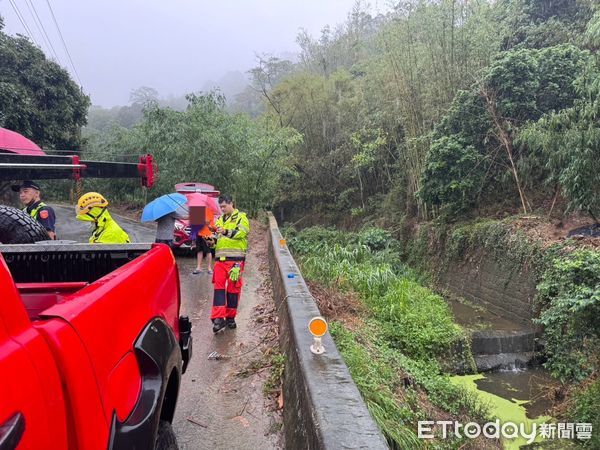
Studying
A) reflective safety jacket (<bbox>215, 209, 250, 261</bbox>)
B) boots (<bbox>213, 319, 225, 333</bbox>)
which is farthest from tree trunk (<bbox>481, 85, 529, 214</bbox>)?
boots (<bbox>213, 319, 225, 333</bbox>)

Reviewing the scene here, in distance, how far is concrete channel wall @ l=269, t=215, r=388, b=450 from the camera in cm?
227

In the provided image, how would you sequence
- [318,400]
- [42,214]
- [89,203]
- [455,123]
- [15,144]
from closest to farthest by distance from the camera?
[318,400], [89,203], [42,214], [15,144], [455,123]

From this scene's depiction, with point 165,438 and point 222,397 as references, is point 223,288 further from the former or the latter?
point 165,438

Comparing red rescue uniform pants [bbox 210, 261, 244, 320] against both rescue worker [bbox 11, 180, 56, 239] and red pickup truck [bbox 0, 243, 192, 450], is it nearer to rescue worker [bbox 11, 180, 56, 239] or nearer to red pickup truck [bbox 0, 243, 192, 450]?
rescue worker [bbox 11, 180, 56, 239]

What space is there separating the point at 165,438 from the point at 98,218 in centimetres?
282

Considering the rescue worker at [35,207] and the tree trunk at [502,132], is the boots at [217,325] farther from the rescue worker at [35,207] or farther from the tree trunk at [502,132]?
the tree trunk at [502,132]

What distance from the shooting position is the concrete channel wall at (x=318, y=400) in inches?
89.4

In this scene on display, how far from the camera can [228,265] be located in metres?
5.48

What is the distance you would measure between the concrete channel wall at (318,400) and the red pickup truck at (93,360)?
30.1 inches

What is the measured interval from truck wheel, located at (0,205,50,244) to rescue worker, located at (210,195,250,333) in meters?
2.02

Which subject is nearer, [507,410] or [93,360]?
[93,360]

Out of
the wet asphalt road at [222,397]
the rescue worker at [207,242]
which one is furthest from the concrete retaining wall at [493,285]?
the rescue worker at [207,242]

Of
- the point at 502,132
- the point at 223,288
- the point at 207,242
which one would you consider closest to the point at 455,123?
the point at 502,132

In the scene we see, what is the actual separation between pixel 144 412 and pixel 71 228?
16245 mm
